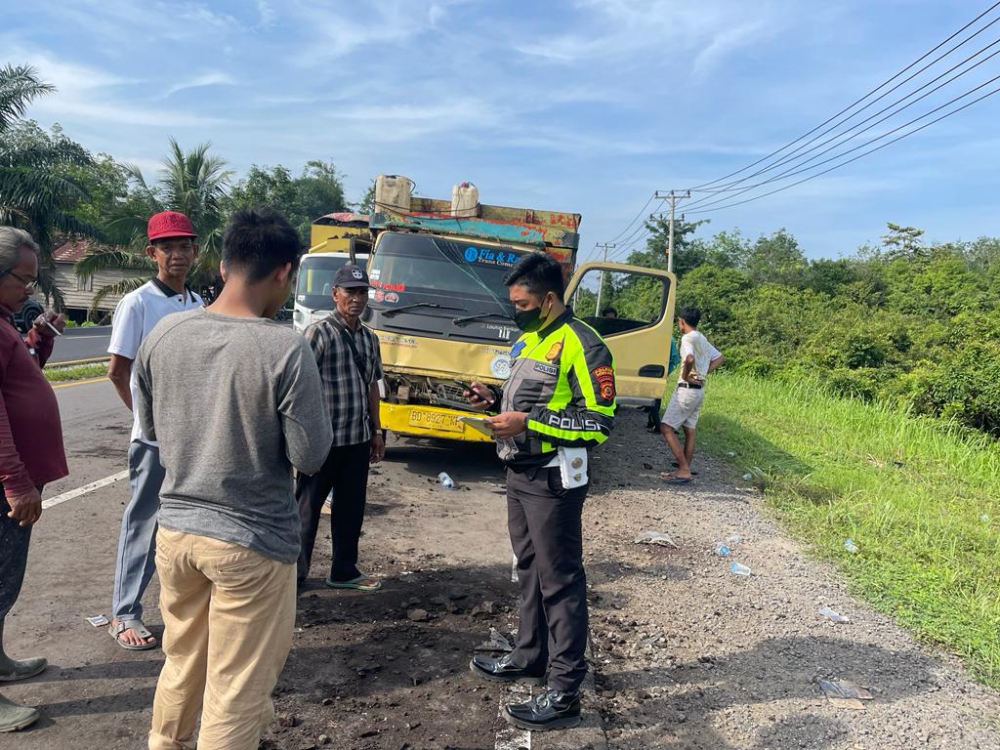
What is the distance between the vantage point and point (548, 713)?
301 cm

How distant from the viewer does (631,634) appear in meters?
3.97

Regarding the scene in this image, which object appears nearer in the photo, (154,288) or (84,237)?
(154,288)

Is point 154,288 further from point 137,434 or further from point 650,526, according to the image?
point 650,526

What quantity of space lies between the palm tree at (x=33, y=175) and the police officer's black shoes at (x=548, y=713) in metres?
24.2

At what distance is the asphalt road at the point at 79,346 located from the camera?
51.4 ft

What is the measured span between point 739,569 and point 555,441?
2.74 meters

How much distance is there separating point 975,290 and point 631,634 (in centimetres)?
2650

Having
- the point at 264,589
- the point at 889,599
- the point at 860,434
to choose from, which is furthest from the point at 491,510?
the point at 860,434

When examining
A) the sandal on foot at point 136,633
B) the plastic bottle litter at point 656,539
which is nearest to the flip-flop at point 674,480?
the plastic bottle litter at point 656,539

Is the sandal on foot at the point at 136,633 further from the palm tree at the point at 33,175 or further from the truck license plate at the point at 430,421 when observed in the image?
the palm tree at the point at 33,175

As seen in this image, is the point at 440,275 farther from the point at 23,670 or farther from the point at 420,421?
the point at 23,670

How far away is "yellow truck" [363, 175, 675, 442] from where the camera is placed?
21.9ft

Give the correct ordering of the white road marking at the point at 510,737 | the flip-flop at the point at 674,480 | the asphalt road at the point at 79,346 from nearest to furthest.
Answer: the white road marking at the point at 510,737 → the flip-flop at the point at 674,480 → the asphalt road at the point at 79,346

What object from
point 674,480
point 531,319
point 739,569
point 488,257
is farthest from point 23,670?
point 674,480
